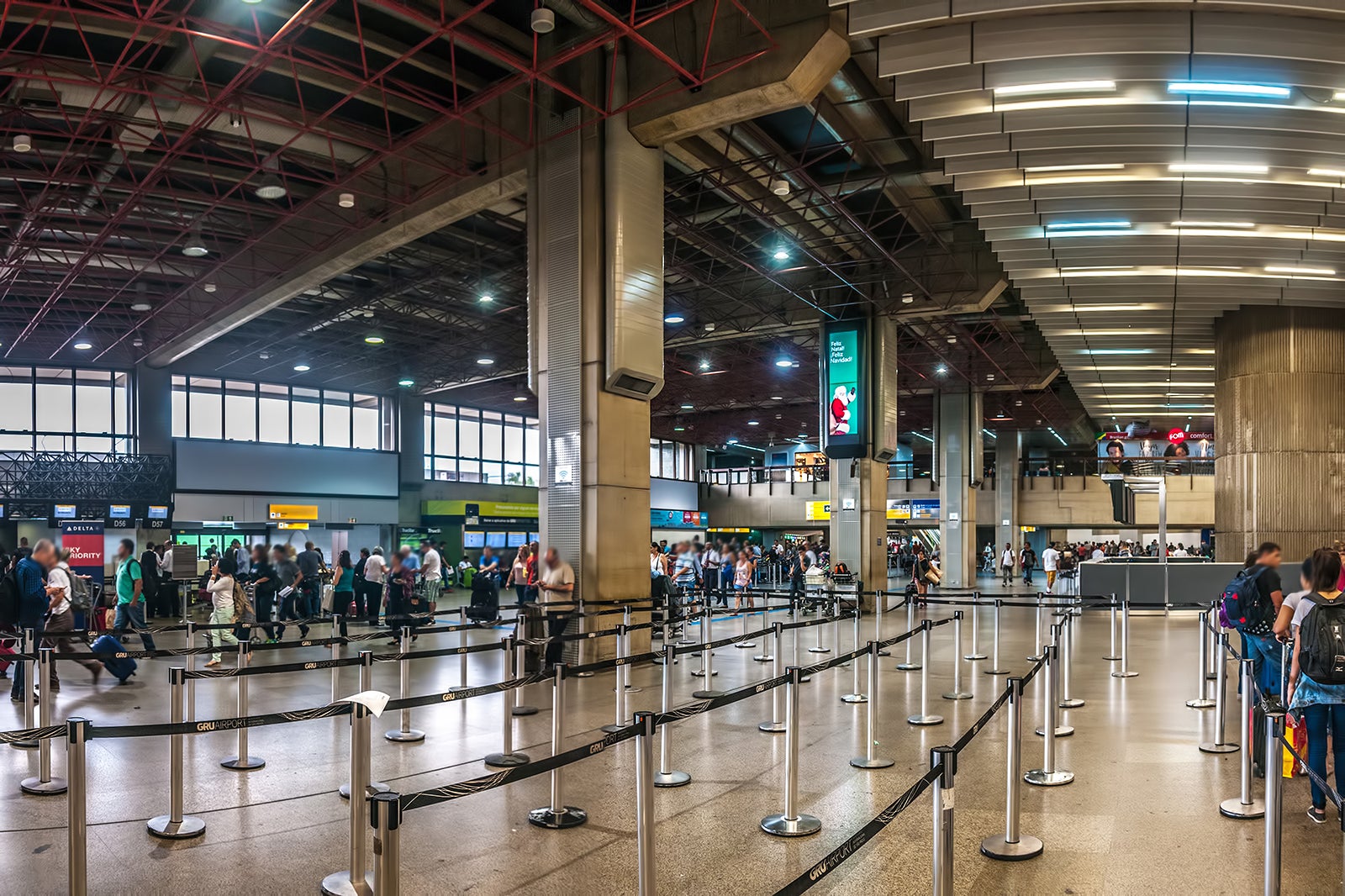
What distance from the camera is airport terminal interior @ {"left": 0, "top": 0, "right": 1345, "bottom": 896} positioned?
604 cm

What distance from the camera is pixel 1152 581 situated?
23.3m

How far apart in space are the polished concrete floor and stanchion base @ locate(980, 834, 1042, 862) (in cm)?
6

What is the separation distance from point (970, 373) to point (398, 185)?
2457cm

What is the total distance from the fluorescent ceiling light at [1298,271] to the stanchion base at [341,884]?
698 inches

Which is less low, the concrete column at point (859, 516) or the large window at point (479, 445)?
the large window at point (479, 445)

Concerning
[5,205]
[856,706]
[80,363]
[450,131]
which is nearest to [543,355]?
[450,131]

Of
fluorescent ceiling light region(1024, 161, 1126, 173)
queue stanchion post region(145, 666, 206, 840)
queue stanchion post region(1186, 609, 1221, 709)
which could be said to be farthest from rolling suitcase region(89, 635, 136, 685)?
fluorescent ceiling light region(1024, 161, 1126, 173)

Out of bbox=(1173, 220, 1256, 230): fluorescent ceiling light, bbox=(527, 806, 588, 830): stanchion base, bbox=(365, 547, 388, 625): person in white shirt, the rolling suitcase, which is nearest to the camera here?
bbox=(527, 806, 588, 830): stanchion base

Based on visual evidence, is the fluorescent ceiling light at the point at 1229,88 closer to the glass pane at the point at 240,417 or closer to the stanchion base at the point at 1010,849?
the stanchion base at the point at 1010,849

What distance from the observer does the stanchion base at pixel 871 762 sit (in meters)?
7.78

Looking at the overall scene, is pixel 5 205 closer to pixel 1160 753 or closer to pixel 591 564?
pixel 591 564

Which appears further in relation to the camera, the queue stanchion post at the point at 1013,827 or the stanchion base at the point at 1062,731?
the stanchion base at the point at 1062,731

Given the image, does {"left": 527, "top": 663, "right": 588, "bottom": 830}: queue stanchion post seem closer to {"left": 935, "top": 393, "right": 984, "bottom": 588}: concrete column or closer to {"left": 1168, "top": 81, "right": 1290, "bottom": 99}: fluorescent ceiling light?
{"left": 1168, "top": 81, "right": 1290, "bottom": 99}: fluorescent ceiling light

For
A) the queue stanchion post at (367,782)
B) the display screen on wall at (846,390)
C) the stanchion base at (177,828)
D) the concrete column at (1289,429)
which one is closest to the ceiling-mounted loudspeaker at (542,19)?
the queue stanchion post at (367,782)
